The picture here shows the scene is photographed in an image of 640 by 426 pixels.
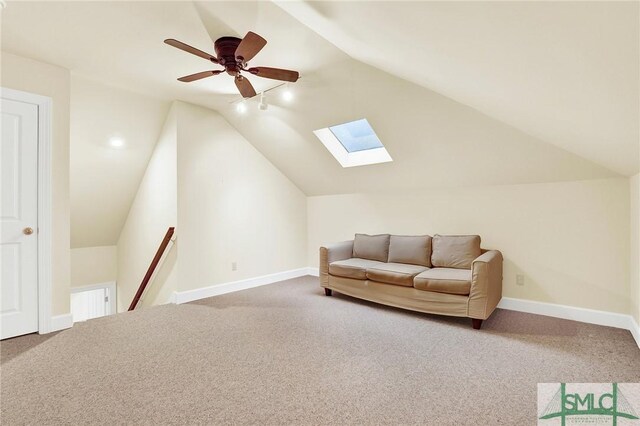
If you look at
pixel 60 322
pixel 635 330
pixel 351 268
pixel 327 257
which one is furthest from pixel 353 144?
pixel 60 322

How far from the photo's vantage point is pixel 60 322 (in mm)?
3100

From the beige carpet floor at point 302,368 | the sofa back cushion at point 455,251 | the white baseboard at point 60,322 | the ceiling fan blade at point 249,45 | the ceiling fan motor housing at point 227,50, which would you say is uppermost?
the ceiling fan motor housing at point 227,50

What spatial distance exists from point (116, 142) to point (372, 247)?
374 cm

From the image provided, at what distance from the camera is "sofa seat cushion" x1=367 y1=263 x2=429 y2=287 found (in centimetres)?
350

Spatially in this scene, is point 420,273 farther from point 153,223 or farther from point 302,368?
point 153,223

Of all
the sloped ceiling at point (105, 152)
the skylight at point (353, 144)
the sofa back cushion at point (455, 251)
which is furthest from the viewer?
the skylight at point (353, 144)

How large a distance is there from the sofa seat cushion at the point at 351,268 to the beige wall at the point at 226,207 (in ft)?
4.43

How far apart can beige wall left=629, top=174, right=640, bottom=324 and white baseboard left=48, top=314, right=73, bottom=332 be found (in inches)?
206

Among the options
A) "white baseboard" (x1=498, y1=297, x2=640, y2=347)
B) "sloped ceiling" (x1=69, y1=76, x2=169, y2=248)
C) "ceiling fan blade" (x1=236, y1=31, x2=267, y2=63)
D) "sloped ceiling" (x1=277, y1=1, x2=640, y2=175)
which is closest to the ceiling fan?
"ceiling fan blade" (x1=236, y1=31, x2=267, y2=63)

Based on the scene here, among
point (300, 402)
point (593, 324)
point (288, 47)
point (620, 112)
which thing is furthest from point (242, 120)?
point (593, 324)

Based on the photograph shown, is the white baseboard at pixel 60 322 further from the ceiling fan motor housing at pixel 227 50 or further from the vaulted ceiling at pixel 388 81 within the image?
the ceiling fan motor housing at pixel 227 50

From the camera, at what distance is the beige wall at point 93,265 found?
17.3ft

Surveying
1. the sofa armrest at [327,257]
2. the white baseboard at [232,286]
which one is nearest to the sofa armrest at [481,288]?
the sofa armrest at [327,257]

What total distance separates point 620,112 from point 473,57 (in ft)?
2.54
